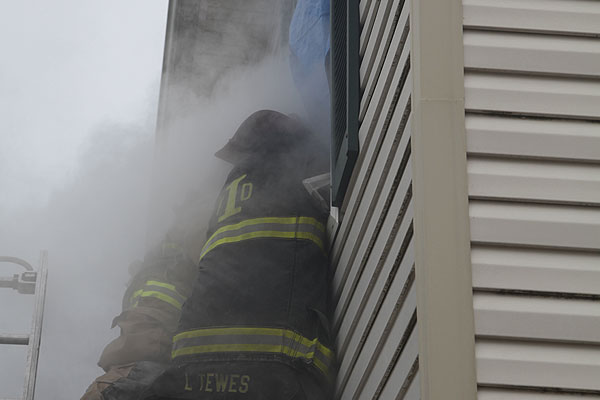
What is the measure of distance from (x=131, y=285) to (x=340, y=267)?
1.50 m

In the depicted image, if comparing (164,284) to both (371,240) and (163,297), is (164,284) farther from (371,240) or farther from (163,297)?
(371,240)

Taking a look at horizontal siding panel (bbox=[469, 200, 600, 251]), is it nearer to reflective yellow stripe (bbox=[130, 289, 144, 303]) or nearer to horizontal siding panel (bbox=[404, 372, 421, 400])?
horizontal siding panel (bbox=[404, 372, 421, 400])

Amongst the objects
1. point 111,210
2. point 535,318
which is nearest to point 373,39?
point 535,318

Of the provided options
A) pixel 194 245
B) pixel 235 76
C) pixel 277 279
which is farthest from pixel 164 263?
pixel 235 76

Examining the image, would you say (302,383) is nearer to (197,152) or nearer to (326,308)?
(326,308)

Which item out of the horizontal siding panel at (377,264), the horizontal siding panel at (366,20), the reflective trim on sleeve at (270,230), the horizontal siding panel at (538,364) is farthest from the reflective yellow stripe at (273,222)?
the horizontal siding panel at (538,364)

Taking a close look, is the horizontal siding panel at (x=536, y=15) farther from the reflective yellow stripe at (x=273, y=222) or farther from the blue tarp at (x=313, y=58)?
the blue tarp at (x=313, y=58)

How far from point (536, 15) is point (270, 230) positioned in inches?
59.4

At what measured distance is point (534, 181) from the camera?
7.95 feet

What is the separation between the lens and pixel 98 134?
779cm

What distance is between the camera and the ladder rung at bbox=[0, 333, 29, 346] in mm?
6195

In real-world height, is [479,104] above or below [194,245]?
above

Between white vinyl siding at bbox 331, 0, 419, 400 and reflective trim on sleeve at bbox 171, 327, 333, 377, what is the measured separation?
110 millimetres

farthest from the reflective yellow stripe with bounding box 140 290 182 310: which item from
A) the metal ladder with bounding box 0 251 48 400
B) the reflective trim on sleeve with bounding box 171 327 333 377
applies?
the metal ladder with bounding box 0 251 48 400
